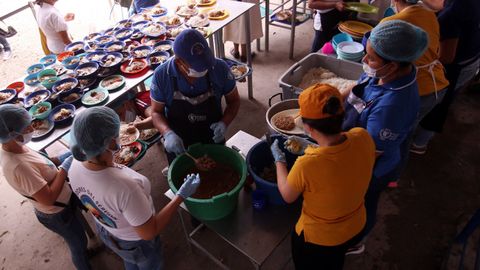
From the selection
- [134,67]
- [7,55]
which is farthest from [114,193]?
[7,55]

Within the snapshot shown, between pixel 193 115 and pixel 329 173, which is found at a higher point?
pixel 329 173

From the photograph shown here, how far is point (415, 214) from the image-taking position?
10.3 ft

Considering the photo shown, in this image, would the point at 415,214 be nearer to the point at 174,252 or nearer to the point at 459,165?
the point at 459,165

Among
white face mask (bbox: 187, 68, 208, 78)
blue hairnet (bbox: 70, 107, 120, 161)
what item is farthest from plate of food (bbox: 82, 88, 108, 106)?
blue hairnet (bbox: 70, 107, 120, 161)

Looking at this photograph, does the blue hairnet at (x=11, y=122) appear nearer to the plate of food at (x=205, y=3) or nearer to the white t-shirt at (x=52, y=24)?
the white t-shirt at (x=52, y=24)

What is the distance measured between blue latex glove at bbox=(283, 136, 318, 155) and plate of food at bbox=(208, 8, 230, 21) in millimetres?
2187

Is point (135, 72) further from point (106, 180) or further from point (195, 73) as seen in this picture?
point (106, 180)

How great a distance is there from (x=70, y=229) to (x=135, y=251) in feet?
2.12

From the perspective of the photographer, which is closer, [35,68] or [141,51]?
[35,68]

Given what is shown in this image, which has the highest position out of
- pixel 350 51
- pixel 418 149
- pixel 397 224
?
pixel 350 51

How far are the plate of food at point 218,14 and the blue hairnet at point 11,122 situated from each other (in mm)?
2501

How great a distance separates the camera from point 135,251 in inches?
80.7

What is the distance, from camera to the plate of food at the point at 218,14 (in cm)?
388

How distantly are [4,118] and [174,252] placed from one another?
Answer: 1.77 m
